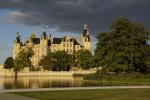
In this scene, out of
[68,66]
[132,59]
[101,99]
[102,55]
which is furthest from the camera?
[68,66]

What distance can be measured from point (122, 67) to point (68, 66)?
337 ft

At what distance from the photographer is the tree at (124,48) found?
81.1 metres

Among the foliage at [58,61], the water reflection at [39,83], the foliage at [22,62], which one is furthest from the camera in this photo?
the foliage at [22,62]

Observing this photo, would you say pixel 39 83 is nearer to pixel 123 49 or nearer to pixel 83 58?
pixel 123 49

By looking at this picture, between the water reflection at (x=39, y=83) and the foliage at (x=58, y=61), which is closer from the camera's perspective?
the water reflection at (x=39, y=83)

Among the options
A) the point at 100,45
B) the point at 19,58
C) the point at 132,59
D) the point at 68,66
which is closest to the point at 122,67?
the point at 132,59

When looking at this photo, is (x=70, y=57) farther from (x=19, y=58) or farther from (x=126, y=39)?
(x=126, y=39)

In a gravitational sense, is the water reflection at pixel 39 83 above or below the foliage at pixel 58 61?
below

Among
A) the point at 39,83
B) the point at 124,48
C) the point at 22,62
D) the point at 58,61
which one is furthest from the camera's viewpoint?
the point at 22,62

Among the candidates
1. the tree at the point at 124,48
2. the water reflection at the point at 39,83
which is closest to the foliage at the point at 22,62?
the water reflection at the point at 39,83

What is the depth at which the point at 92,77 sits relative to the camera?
83188 millimetres

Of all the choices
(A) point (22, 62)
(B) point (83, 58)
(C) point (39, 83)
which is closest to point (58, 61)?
(B) point (83, 58)

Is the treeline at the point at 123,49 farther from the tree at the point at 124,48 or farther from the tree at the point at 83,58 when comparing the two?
the tree at the point at 83,58

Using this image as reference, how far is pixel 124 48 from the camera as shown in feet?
270
